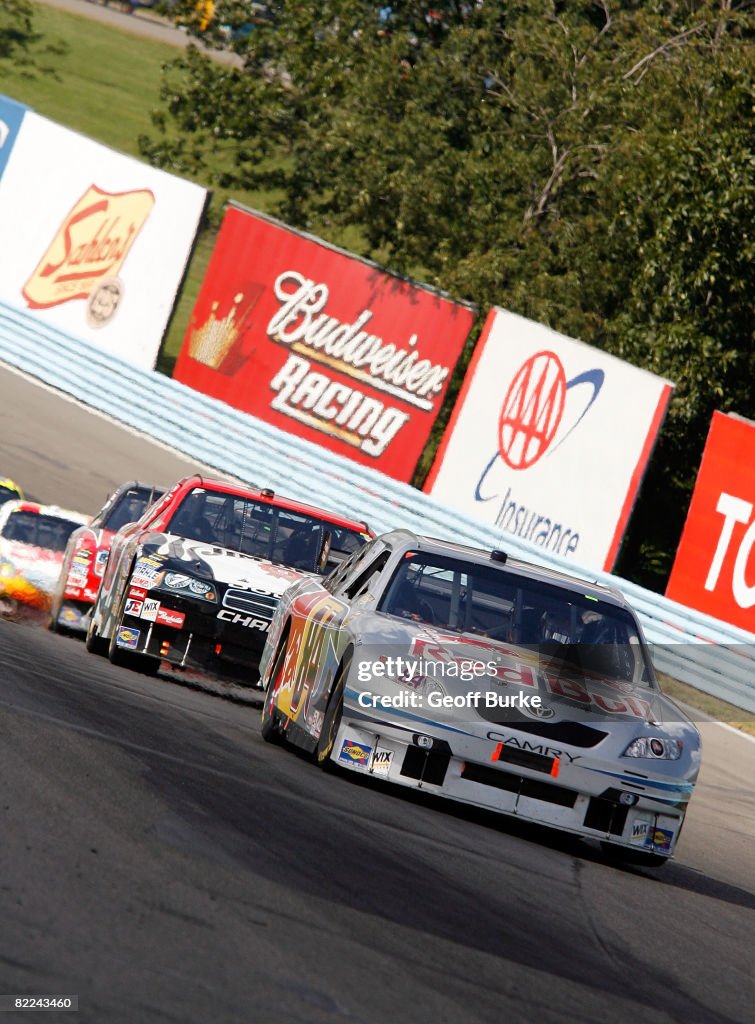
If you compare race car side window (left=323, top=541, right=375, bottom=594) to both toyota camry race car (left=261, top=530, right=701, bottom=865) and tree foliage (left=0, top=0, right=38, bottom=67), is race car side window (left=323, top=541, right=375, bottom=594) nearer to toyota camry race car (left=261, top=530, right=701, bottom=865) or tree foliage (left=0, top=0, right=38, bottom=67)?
toyota camry race car (left=261, top=530, right=701, bottom=865)

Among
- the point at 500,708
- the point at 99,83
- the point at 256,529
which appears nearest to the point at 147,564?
the point at 256,529

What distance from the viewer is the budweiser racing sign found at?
2931cm

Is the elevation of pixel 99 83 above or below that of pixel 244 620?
above

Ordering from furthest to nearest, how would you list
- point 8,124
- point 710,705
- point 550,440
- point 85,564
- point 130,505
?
point 8,124, point 550,440, point 710,705, point 130,505, point 85,564

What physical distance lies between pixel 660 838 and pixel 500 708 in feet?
3.24

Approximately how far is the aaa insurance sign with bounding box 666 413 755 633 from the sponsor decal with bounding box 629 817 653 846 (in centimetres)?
1453

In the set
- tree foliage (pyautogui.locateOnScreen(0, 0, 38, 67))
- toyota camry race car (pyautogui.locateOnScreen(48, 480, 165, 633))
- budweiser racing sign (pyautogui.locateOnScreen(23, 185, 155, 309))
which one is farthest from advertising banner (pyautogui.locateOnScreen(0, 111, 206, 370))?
tree foliage (pyautogui.locateOnScreen(0, 0, 38, 67))

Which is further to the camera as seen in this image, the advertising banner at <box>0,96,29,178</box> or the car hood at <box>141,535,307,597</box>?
the advertising banner at <box>0,96,29,178</box>

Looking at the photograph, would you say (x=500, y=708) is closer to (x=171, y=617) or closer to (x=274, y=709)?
(x=274, y=709)

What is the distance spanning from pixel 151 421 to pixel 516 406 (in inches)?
216

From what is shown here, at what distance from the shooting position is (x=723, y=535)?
22.7 m

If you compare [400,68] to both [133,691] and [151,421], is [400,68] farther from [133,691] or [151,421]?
[133,691]

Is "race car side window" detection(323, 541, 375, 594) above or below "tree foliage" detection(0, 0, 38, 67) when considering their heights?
below

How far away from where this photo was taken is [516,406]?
25281 millimetres
